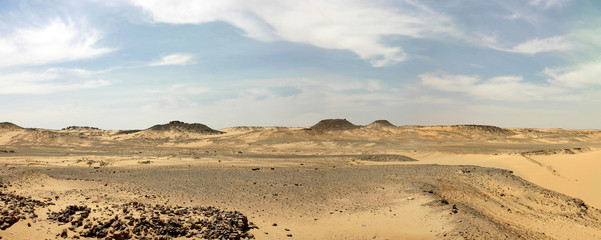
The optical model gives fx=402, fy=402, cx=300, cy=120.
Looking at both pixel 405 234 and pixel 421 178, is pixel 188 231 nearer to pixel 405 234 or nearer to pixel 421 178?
pixel 405 234

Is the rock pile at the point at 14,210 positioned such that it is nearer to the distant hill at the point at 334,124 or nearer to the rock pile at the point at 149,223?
the rock pile at the point at 149,223

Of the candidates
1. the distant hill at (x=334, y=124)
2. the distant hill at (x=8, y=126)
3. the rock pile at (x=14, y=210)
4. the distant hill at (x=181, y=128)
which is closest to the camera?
the rock pile at (x=14, y=210)

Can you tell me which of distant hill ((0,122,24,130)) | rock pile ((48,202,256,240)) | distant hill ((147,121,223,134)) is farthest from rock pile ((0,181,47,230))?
distant hill ((147,121,223,134))

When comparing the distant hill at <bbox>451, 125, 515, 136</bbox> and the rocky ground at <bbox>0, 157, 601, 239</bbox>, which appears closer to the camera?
the rocky ground at <bbox>0, 157, 601, 239</bbox>

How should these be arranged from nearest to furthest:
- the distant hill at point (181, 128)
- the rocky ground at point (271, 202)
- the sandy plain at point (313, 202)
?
the rocky ground at point (271, 202) → the sandy plain at point (313, 202) → the distant hill at point (181, 128)

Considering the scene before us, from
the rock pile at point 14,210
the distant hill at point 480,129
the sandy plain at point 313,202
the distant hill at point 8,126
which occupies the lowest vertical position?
the sandy plain at point 313,202

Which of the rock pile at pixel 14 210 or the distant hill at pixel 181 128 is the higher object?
the distant hill at pixel 181 128

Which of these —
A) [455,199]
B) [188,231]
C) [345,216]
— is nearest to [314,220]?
[345,216]

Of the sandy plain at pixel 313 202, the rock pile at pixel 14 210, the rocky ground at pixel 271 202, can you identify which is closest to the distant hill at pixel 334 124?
the sandy plain at pixel 313 202

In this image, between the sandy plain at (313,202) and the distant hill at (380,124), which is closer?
the sandy plain at (313,202)

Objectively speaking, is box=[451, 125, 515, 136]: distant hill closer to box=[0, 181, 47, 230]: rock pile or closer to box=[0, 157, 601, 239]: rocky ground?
box=[0, 157, 601, 239]: rocky ground

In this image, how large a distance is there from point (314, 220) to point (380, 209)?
2.23m

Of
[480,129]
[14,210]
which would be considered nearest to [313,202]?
[14,210]

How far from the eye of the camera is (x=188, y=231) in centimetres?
818
